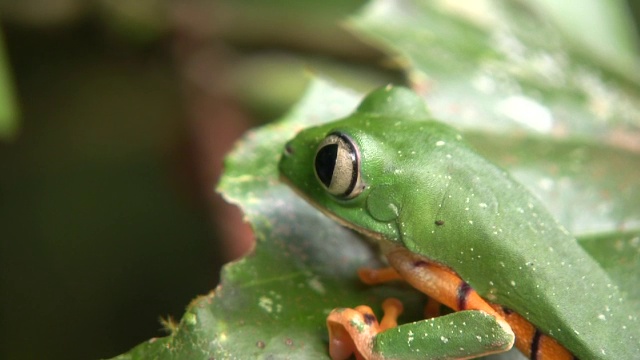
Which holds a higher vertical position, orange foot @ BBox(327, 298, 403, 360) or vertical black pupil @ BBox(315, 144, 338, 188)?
vertical black pupil @ BBox(315, 144, 338, 188)

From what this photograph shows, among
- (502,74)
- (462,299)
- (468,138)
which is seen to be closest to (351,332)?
(462,299)

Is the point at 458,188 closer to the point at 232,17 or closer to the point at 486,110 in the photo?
the point at 486,110

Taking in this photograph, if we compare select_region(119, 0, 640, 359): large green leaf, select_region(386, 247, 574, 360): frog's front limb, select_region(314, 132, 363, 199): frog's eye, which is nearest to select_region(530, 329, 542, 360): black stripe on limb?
select_region(386, 247, 574, 360): frog's front limb

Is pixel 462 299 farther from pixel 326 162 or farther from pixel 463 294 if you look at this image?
pixel 326 162

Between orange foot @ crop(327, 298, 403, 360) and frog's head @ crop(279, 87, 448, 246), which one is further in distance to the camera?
frog's head @ crop(279, 87, 448, 246)

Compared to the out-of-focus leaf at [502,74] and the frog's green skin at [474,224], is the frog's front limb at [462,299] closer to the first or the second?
the frog's green skin at [474,224]

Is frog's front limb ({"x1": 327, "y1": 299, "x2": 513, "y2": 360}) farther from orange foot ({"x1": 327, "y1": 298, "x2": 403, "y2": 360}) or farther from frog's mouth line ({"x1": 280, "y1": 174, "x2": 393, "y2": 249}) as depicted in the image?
frog's mouth line ({"x1": 280, "y1": 174, "x2": 393, "y2": 249})
